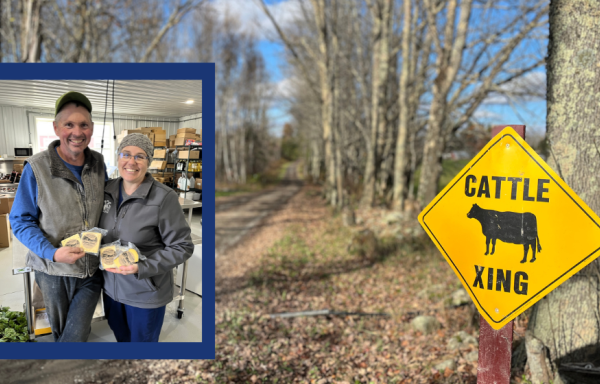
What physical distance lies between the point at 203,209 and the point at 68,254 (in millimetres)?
938

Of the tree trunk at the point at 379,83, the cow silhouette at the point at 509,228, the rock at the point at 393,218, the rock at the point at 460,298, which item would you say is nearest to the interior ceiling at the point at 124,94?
the cow silhouette at the point at 509,228

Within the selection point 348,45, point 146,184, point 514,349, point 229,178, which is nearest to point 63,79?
point 146,184

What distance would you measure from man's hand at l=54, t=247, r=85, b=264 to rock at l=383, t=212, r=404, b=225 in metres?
10.3

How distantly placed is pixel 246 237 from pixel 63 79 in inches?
398

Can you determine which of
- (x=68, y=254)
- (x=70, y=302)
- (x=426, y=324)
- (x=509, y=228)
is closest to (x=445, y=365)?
(x=426, y=324)

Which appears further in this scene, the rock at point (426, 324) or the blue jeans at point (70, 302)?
the rock at point (426, 324)

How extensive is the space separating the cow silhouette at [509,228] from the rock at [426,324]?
3088 mm

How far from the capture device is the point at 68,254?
2.61 m

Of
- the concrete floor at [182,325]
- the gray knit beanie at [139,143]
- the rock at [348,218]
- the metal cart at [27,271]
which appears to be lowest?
the rock at [348,218]

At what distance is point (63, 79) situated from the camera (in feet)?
9.05

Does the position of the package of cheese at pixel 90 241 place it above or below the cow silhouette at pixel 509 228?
below

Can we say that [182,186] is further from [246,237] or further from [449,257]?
[246,237]

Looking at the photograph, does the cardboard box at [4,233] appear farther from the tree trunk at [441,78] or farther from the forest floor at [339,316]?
the tree trunk at [441,78]

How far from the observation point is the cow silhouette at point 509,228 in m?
2.25
